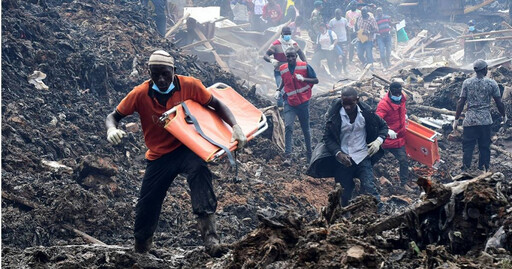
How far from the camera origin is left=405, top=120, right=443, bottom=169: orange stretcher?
10.6 m

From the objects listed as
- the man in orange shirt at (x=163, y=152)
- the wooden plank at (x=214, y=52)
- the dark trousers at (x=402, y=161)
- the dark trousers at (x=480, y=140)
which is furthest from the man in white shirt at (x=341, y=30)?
the man in orange shirt at (x=163, y=152)

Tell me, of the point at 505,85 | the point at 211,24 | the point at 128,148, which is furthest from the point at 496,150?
the point at 211,24

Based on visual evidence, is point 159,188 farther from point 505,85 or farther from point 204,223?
point 505,85

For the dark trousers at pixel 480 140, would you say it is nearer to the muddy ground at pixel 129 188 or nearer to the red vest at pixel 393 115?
the muddy ground at pixel 129 188

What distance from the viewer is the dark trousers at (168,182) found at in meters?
5.69

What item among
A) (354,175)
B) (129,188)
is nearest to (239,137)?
(354,175)

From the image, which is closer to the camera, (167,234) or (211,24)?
(167,234)

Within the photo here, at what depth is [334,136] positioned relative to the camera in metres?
8.22

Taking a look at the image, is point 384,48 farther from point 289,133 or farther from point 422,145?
point 422,145

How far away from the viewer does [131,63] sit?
1375cm

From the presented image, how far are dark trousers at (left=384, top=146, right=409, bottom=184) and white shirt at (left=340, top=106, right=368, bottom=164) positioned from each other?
8.83 feet

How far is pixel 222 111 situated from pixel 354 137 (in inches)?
102

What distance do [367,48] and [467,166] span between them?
1343 centimetres

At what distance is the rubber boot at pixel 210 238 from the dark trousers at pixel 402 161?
18.6ft
